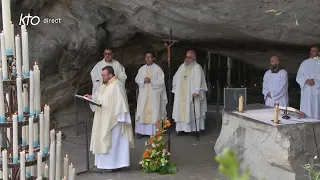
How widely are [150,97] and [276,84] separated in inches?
101

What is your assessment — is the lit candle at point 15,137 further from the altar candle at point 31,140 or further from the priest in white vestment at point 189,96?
the priest in white vestment at point 189,96

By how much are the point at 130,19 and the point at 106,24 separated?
3.21 feet

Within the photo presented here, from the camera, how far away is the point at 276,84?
8.88m

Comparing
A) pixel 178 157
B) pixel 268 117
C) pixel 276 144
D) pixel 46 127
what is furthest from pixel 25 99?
pixel 178 157

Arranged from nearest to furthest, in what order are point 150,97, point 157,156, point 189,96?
1. point 157,156
2. point 150,97
3. point 189,96

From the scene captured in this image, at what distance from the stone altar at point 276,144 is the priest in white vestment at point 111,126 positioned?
1.63 m

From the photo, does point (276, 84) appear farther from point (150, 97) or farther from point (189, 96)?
point (150, 97)

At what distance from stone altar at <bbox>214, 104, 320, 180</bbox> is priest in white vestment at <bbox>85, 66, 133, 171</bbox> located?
1630 mm

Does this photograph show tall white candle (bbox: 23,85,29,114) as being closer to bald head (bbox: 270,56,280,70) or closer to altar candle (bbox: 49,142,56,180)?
altar candle (bbox: 49,142,56,180)

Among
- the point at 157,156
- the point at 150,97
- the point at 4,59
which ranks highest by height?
the point at 4,59

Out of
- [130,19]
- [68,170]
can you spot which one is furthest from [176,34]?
[68,170]

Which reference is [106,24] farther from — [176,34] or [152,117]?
[152,117]

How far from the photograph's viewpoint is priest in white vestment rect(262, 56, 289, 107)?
28.8 ft

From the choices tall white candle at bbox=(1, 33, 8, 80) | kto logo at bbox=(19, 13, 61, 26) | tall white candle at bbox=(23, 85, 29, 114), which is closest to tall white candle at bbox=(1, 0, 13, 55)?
tall white candle at bbox=(1, 33, 8, 80)
